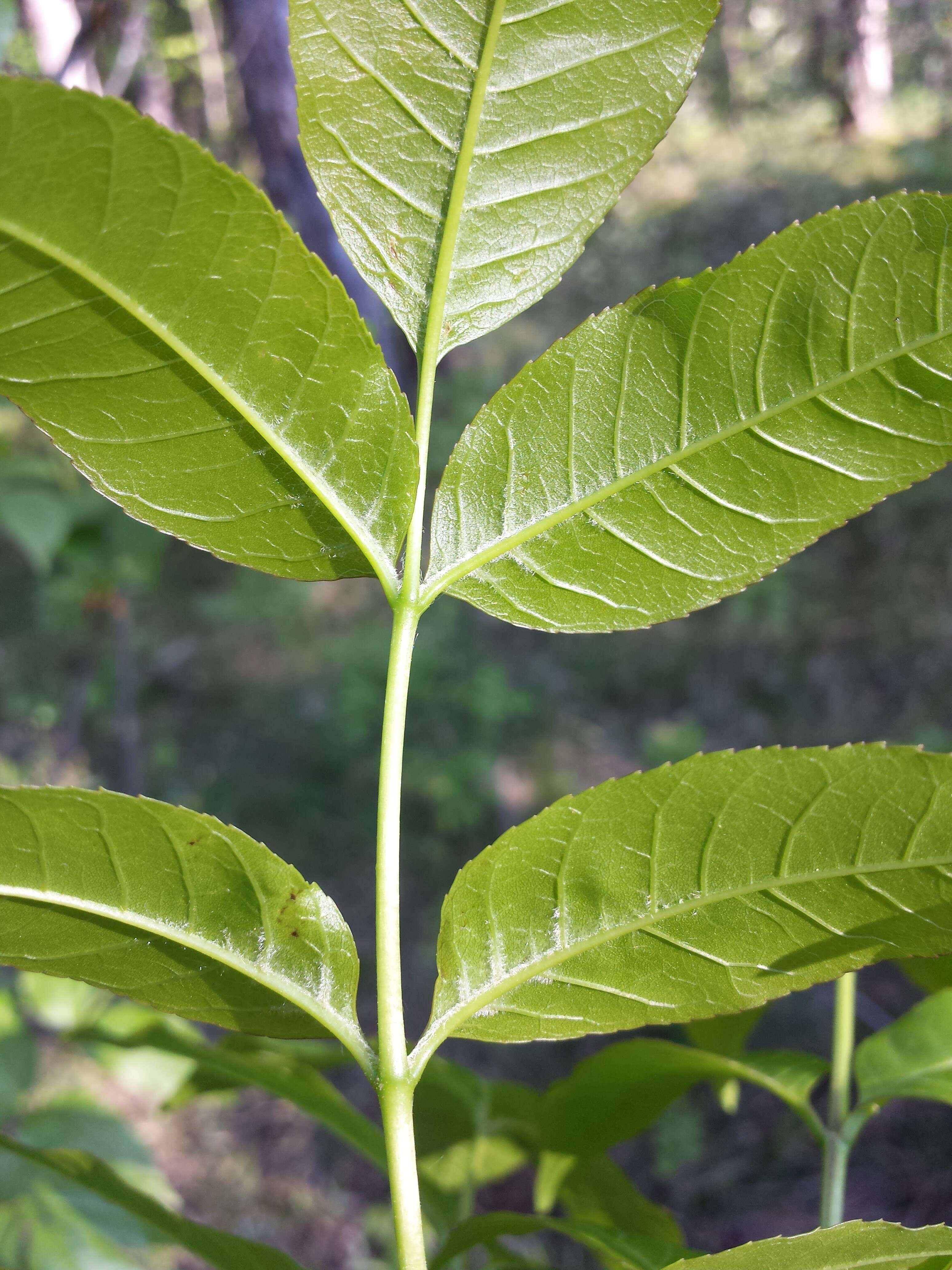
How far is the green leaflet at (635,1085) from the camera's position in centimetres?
63

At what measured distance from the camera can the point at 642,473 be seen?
46cm

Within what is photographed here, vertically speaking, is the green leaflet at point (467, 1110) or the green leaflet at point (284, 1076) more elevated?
the green leaflet at point (284, 1076)

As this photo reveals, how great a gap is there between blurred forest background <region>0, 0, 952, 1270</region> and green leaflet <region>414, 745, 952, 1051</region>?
1715 millimetres

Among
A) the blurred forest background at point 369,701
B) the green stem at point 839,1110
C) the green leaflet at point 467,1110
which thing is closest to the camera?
the green stem at point 839,1110

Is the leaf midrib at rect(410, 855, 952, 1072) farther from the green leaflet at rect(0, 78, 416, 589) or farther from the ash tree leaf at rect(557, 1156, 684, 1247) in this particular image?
the ash tree leaf at rect(557, 1156, 684, 1247)

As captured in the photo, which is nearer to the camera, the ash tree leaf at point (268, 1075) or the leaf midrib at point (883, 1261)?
the leaf midrib at point (883, 1261)

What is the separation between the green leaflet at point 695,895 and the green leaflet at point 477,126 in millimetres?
261

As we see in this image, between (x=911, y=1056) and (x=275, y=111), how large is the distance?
443 cm

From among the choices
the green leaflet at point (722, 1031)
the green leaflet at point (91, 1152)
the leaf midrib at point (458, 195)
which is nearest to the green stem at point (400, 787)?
the leaf midrib at point (458, 195)

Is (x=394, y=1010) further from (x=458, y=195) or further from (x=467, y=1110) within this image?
(x=467, y=1110)

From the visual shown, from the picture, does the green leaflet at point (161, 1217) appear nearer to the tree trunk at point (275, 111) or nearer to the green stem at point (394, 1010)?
the green stem at point (394, 1010)

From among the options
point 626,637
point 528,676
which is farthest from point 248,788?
point 626,637

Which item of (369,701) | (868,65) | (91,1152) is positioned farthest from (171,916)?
(868,65)

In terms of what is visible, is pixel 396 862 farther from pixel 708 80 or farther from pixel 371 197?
pixel 708 80
